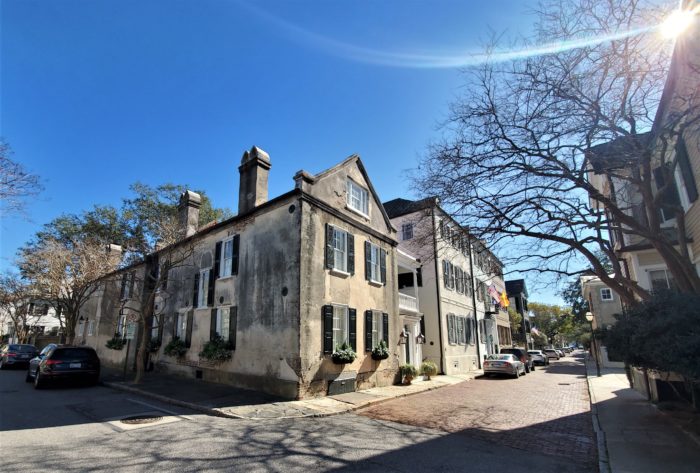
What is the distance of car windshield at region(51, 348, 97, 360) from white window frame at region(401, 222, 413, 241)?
1787cm

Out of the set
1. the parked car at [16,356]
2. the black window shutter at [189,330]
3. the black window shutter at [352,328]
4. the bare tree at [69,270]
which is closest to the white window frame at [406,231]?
the black window shutter at [352,328]

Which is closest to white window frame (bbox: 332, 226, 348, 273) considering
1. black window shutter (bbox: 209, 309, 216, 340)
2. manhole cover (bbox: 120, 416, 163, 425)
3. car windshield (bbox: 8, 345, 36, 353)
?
black window shutter (bbox: 209, 309, 216, 340)

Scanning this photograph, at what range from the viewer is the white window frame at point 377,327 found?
48.8 feet

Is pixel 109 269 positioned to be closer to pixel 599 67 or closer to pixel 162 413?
pixel 162 413

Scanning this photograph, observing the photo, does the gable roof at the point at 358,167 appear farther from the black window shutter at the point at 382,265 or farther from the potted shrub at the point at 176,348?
the potted shrub at the point at 176,348

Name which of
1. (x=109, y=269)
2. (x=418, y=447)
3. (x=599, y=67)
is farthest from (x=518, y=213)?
(x=109, y=269)

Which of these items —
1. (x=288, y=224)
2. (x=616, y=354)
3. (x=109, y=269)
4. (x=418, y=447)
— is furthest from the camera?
(x=109, y=269)

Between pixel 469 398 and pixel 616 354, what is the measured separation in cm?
654

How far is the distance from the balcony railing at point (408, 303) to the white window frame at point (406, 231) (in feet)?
18.3

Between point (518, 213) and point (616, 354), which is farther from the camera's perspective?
point (518, 213)

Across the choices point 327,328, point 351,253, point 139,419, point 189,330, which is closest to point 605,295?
point 351,253

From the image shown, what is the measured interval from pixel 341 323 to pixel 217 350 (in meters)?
4.76

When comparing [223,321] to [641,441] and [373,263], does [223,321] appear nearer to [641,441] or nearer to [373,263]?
[373,263]

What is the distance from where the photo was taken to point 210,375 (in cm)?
1405
